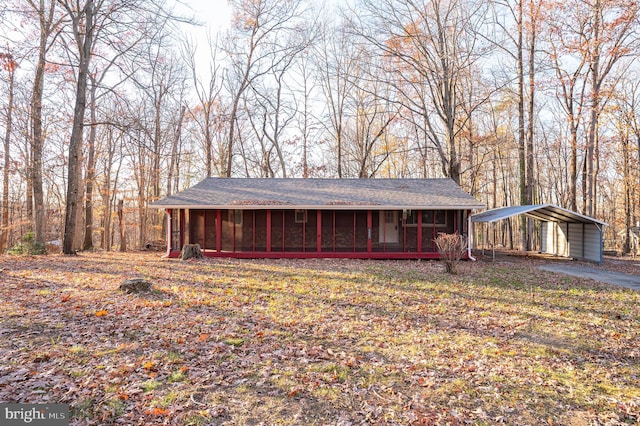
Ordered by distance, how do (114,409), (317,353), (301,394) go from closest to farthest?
1. (114,409)
2. (301,394)
3. (317,353)

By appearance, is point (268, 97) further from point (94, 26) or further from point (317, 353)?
point (317, 353)

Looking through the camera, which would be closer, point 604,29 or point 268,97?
point 604,29

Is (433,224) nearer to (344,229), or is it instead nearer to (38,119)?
(344,229)

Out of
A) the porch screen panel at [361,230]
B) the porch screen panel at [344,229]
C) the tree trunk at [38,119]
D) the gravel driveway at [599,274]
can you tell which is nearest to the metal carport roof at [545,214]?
the gravel driveway at [599,274]

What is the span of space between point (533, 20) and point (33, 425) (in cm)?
2521

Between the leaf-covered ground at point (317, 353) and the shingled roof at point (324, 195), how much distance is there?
21.1 ft

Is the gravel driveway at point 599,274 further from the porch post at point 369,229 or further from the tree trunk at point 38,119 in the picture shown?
the tree trunk at point 38,119

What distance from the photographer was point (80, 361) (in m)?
4.08

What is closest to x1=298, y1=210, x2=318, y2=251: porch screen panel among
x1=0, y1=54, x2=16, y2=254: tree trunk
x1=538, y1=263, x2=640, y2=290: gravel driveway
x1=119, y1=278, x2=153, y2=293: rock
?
x1=119, y1=278, x2=153, y2=293: rock

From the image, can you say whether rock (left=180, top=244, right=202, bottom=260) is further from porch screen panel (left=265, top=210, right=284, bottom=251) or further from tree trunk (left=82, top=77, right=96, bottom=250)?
tree trunk (left=82, top=77, right=96, bottom=250)

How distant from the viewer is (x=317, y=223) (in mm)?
15688

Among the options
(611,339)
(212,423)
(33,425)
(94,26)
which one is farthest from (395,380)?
(94,26)

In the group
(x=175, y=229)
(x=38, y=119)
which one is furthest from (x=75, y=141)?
(x=175, y=229)

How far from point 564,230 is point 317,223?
1283cm
